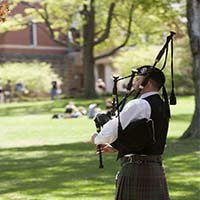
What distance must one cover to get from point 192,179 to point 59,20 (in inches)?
1191

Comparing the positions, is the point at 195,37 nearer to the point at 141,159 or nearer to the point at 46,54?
the point at 141,159

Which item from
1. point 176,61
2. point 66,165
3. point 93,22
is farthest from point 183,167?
point 176,61

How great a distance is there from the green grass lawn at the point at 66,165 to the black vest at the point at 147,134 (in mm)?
3853

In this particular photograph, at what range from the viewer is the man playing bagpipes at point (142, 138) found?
5031 mm

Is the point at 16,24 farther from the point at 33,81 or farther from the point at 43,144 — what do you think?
the point at 43,144

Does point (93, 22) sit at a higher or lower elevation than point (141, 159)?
higher

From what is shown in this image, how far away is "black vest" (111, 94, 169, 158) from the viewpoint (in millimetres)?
5023

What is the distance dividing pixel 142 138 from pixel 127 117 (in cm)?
20

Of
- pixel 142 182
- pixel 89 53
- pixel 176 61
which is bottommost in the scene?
pixel 142 182

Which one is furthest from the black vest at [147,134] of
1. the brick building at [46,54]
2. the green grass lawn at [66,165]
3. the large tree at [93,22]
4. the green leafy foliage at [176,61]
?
the brick building at [46,54]

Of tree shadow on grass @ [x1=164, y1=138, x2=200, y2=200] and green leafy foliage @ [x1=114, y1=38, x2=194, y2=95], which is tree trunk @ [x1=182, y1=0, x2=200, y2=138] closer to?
tree shadow on grass @ [x1=164, y1=138, x2=200, y2=200]

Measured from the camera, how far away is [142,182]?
527 cm

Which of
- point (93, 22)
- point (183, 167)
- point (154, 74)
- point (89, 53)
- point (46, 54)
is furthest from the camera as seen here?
point (46, 54)

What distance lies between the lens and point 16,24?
36.1 meters
